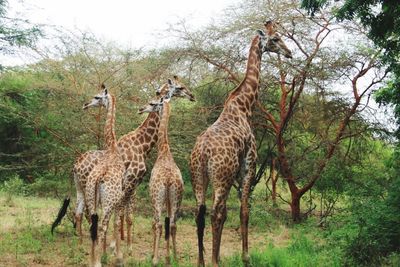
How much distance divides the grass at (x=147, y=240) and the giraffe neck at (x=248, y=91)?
2.36 meters

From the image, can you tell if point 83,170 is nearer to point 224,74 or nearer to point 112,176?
point 112,176

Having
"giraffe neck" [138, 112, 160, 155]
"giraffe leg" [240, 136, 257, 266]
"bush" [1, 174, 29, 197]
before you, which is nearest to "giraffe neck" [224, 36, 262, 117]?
"giraffe leg" [240, 136, 257, 266]

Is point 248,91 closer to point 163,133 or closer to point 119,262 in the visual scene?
point 163,133

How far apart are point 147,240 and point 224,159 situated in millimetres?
4007

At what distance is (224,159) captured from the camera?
25.3 ft

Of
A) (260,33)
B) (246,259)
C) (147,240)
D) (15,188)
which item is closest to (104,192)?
(246,259)

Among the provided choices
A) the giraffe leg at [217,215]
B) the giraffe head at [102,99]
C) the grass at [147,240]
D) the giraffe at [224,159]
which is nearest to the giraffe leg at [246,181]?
the giraffe at [224,159]

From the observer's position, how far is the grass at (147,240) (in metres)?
8.45

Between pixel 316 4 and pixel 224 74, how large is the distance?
7.74 meters

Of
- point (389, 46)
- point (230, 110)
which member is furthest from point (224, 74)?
point (389, 46)

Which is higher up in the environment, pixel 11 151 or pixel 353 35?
pixel 353 35

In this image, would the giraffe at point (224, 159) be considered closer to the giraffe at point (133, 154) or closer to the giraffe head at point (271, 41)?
the giraffe head at point (271, 41)

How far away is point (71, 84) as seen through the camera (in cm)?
1273

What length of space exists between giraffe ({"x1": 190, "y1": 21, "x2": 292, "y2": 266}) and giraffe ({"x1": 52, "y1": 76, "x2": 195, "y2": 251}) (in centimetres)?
116
